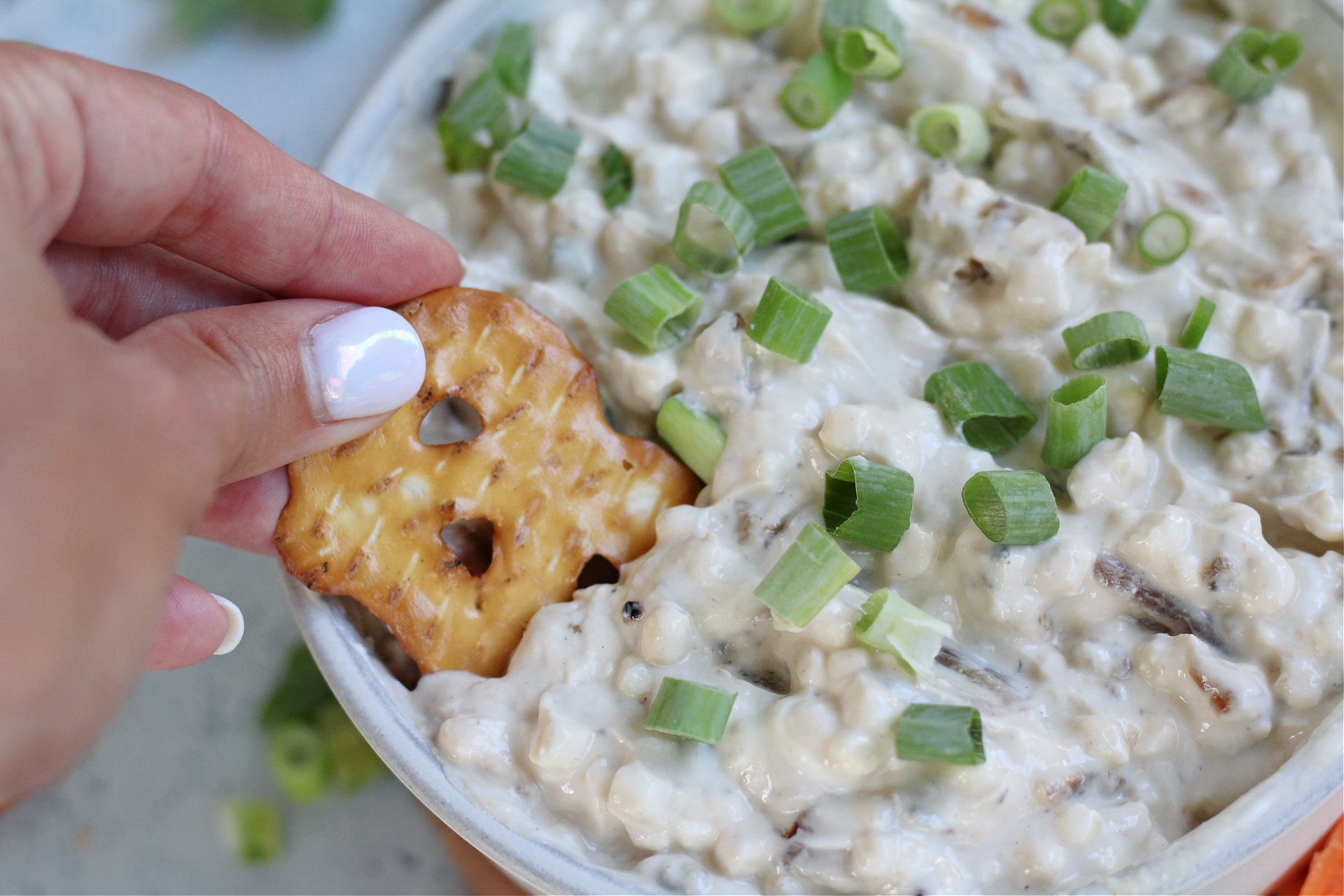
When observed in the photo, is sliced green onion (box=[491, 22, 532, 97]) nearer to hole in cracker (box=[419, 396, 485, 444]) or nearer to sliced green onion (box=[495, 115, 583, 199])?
sliced green onion (box=[495, 115, 583, 199])

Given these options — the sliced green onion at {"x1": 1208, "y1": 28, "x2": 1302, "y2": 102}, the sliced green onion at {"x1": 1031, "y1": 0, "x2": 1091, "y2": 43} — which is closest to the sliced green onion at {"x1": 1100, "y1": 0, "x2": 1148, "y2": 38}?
the sliced green onion at {"x1": 1031, "y1": 0, "x2": 1091, "y2": 43}

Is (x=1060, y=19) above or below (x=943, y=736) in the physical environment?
above

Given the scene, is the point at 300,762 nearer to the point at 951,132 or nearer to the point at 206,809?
the point at 206,809

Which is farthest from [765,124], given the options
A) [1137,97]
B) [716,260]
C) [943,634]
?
[943,634]

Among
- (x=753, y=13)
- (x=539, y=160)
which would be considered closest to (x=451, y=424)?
(x=539, y=160)

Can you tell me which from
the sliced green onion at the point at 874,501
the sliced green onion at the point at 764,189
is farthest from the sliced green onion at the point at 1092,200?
the sliced green onion at the point at 874,501

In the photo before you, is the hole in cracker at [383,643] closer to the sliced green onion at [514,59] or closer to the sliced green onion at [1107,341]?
the sliced green onion at [514,59]

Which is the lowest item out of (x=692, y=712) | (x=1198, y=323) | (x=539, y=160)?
(x=692, y=712)
